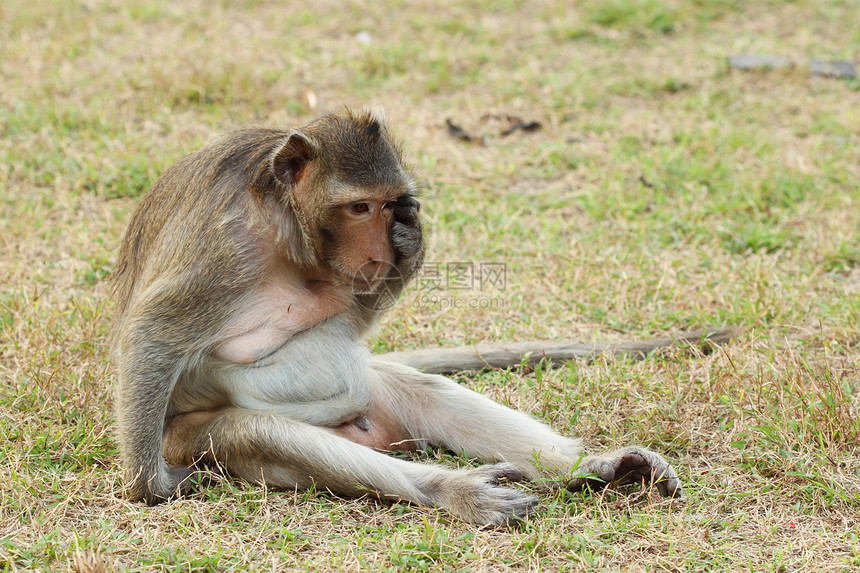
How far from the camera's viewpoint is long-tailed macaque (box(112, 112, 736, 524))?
133 inches

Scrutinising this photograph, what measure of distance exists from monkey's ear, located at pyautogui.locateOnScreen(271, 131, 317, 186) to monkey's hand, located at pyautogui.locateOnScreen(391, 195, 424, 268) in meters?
0.41

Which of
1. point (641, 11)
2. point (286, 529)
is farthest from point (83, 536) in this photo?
point (641, 11)

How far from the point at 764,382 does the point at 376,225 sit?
6.33 feet

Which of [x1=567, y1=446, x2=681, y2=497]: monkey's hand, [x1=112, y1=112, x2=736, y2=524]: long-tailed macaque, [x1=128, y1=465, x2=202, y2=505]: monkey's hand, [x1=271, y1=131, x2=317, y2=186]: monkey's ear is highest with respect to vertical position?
[x1=271, y1=131, x2=317, y2=186]: monkey's ear

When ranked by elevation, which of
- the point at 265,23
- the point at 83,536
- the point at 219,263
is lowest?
the point at 83,536

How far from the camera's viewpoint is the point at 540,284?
523cm

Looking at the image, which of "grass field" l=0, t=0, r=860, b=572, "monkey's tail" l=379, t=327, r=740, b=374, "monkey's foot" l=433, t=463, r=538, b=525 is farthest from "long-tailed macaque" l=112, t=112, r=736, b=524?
"monkey's tail" l=379, t=327, r=740, b=374

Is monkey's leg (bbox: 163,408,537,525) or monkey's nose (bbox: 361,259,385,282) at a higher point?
monkey's nose (bbox: 361,259,385,282)

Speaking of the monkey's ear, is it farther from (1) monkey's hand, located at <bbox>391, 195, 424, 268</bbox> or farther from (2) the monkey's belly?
(2) the monkey's belly

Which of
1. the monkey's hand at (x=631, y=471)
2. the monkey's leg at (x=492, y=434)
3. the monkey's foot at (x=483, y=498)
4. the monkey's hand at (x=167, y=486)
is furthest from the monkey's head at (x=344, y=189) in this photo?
the monkey's hand at (x=631, y=471)

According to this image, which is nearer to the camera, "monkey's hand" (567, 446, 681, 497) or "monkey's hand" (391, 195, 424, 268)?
"monkey's hand" (567, 446, 681, 497)

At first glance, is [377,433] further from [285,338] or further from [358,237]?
[358,237]

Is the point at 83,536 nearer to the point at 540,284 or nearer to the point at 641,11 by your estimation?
the point at 540,284

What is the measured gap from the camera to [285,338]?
3594mm
